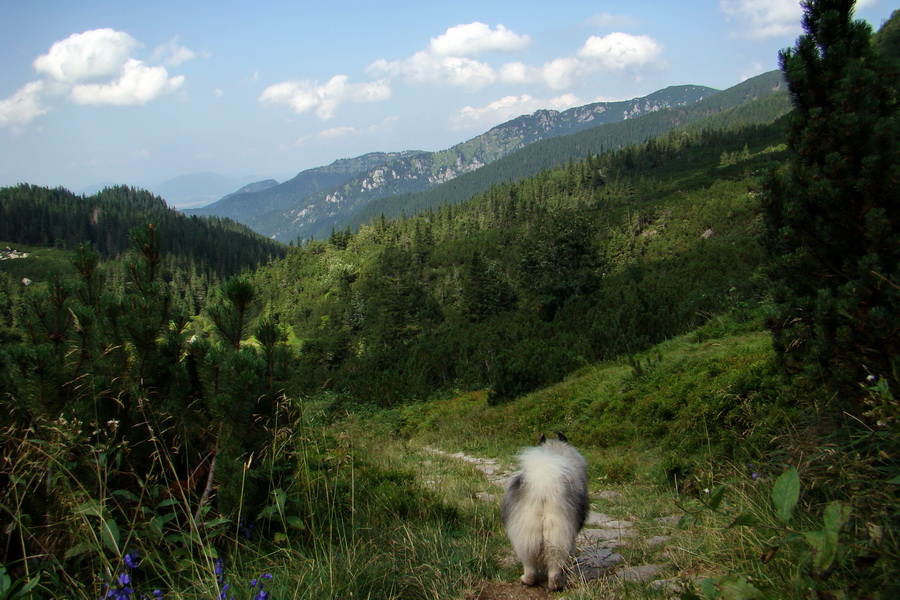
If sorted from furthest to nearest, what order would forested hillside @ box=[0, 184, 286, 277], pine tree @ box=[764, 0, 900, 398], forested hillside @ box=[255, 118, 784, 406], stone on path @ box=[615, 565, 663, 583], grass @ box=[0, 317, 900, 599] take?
1. forested hillside @ box=[0, 184, 286, 277]
2. forested hillside @ box=[255, 118, 784, 406]
3. pine tree @ box=[764, 0, 900, 398]
4. stone on path @ box=[615, 565, 663, 583]
5. grass @ box=[0, 317, 900, 599]

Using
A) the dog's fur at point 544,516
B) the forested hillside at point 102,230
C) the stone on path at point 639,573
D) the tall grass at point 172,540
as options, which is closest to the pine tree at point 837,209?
the stone on path at point 639,573

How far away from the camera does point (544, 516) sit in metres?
2.95

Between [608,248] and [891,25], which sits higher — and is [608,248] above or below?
below

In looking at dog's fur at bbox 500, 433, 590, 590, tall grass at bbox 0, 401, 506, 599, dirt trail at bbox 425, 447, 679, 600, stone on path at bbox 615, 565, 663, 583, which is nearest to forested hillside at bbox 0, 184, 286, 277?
dirt trail at bbox 425, 447, 679, 600

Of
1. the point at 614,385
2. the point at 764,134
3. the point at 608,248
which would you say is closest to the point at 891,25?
the point at 764,134

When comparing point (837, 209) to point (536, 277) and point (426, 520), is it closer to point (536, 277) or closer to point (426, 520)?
point (426, 520)

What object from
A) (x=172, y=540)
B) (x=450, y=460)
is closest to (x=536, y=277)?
(x=450, y=460)

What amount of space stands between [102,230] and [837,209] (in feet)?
643

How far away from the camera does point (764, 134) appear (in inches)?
4090

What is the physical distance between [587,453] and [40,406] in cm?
735

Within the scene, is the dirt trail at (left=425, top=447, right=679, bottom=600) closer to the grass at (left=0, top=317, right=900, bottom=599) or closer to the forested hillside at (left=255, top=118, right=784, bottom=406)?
the grass at (left=0, top=317, right=900, bottom=599)

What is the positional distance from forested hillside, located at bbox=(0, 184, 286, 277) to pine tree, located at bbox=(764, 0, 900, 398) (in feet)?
458

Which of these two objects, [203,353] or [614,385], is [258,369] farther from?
[614,385]

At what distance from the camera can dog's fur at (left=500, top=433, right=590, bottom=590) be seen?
9.58ft
